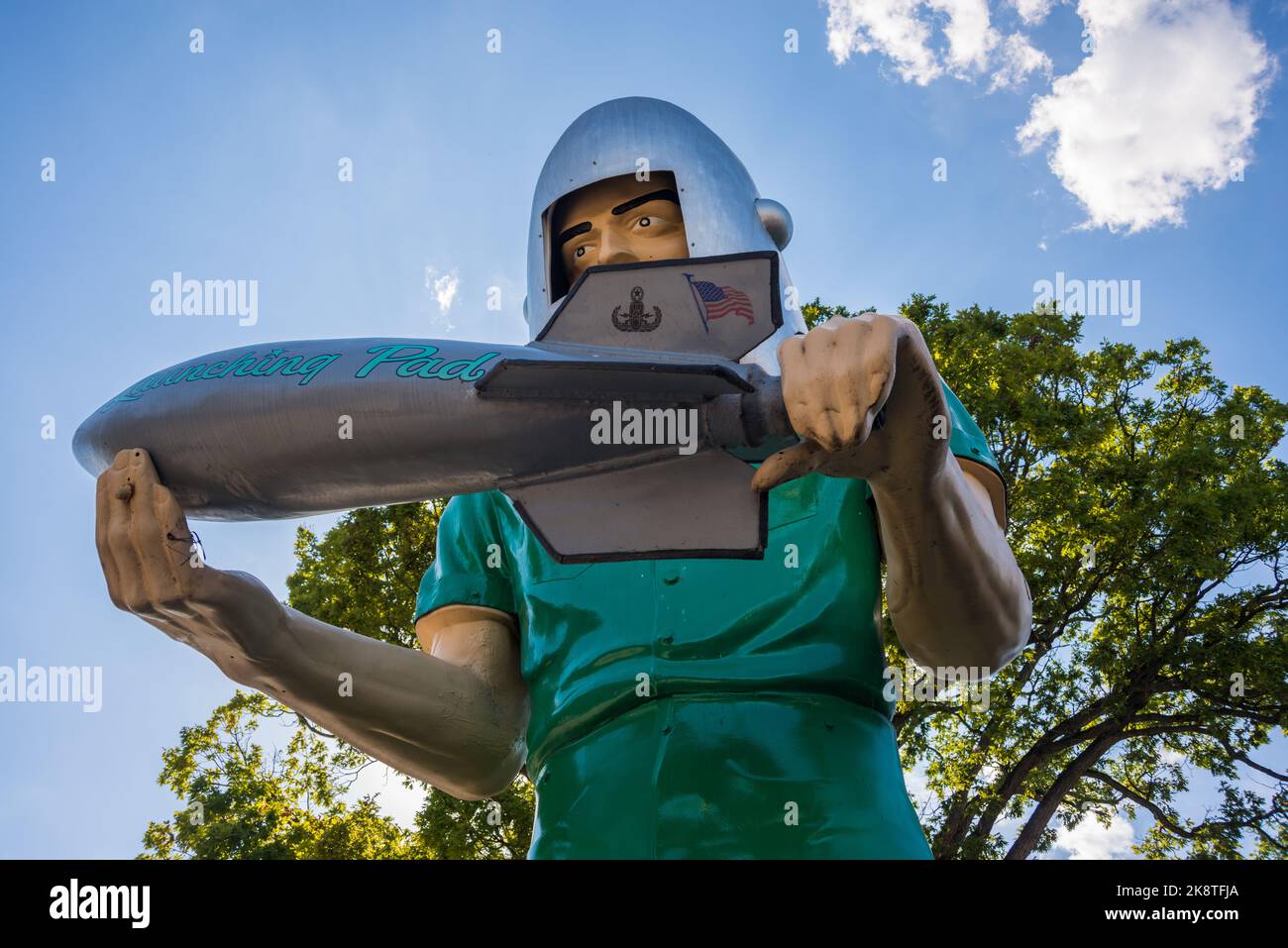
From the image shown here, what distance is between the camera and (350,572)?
14.0 meters

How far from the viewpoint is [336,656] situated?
3896mm

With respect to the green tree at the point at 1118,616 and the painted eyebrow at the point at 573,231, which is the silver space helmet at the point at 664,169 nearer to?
the painted eyebrow at the point at 573,231

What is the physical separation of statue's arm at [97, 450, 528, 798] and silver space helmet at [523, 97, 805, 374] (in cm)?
127

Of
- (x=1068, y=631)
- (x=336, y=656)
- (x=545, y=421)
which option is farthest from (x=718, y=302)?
(x=1068, y=631)

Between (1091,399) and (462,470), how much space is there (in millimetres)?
12658

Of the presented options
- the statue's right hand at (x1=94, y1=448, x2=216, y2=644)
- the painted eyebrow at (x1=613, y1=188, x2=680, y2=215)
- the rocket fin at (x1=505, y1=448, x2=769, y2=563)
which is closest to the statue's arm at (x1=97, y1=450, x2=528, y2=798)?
the statue's right hand at (x1=94, y1=448, x2=216, y2=644)

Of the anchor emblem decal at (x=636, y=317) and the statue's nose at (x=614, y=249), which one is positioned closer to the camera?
the anchor emblem decal at (x=636, y=317)

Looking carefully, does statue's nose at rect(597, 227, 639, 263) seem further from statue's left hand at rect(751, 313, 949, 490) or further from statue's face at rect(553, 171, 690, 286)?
statue's left hand at rect(751, 313, 949, 490)

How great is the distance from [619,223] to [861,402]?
6.76 ft

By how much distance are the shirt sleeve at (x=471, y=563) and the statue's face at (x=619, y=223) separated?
1023 mm

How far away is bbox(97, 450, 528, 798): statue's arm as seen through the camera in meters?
3.39

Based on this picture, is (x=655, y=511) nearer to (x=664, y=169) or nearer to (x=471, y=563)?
(x=471, y=563)

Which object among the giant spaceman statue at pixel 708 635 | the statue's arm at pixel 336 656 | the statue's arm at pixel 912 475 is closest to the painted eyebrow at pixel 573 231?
the giant spaceman statue at pixel 708 635

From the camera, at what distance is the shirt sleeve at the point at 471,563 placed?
14.6 feet
